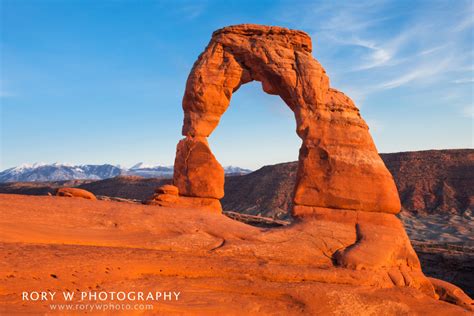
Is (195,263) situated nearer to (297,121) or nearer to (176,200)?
(176,200)

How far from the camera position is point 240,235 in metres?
9.30

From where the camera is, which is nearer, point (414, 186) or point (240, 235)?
point (240, 235)

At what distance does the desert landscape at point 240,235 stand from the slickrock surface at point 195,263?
3 cm

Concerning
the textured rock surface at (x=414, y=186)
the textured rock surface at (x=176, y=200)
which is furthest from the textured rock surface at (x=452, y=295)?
the textured rock surface at (x=414, y=186)

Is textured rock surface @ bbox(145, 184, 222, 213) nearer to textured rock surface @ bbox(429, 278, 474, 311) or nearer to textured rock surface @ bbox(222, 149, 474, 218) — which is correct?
textured rock surface @ bbox(429, 278, 474, 311)

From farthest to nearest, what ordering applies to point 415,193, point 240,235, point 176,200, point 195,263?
1. point 415,193
2. point 176,200
3. point 240,235
4. point 195,263

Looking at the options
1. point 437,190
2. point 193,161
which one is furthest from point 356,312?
point 437,190

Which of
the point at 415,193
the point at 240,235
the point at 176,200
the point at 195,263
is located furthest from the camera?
the point at 415,193

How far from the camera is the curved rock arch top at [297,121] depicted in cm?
1107

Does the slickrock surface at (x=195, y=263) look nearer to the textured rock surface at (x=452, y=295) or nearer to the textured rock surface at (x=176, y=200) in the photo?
the textured rock surface at (x=452, y=295)

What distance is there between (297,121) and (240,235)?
4188 millimetres

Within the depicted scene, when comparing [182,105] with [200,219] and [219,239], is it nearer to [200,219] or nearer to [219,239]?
[200,219]

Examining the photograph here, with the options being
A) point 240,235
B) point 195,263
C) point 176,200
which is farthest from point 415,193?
point 195,263

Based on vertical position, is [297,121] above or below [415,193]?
above
